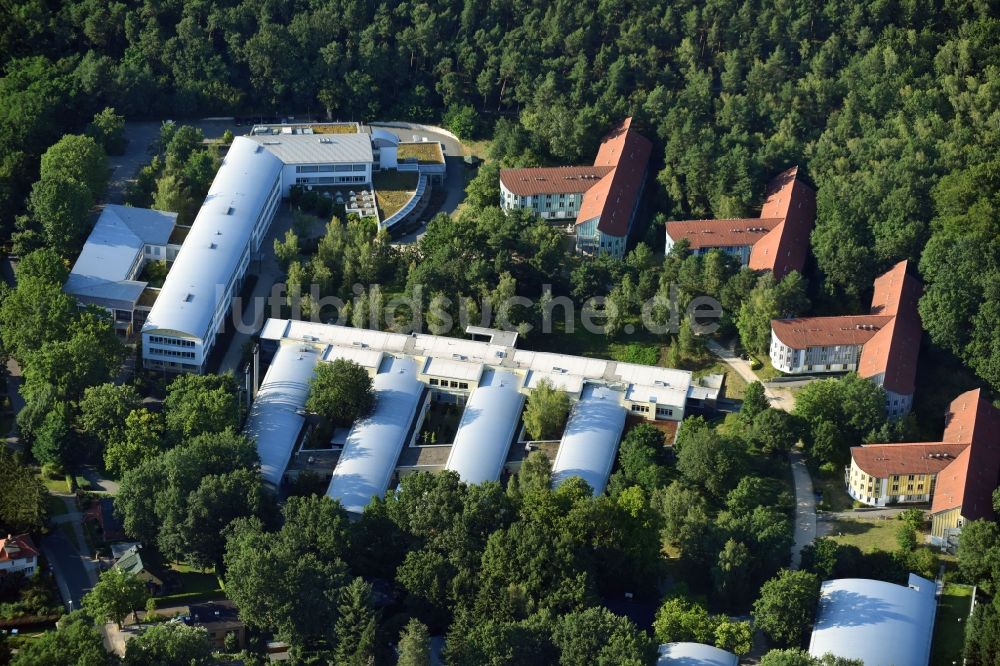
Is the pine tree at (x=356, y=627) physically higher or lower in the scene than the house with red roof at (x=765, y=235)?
lower

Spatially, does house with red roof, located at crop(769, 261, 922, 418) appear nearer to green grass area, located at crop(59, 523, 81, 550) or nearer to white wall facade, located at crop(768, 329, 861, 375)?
white wall facade, located at crop(768, 329, 861, 375)

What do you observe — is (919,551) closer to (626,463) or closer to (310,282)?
(626,463)

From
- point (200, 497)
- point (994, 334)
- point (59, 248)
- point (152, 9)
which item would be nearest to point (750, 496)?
point (994, 334)

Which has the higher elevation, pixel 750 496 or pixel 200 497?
pixel 750 496

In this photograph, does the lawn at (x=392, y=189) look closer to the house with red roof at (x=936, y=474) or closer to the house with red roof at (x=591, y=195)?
the house with red roof at (x=591, y=195)

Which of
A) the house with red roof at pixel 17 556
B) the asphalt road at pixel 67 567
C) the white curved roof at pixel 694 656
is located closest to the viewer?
the white curved roof at pixel 694 656

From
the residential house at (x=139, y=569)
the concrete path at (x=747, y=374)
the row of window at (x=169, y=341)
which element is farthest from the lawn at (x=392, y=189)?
the residential house at (x=139, y=569)
